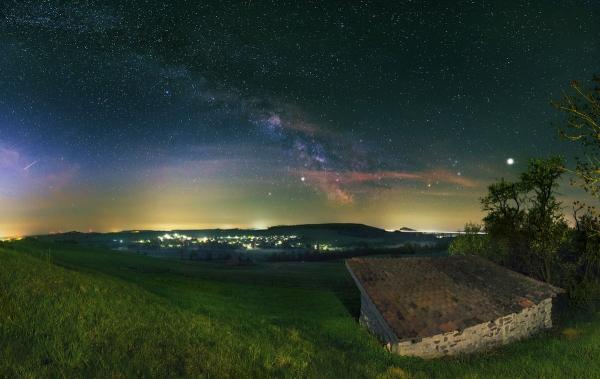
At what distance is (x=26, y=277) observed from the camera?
607 inches

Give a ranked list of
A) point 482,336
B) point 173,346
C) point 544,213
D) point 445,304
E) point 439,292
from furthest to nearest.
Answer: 1. point 544,213
2. point 439,292
3. point 445,304
4. point 482,336
5. point 173,346

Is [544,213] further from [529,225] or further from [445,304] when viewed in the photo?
[445,304]

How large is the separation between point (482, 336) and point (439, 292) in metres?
2.70

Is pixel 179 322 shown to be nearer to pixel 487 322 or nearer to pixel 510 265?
pixel 487 322

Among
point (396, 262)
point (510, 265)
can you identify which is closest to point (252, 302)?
point (396, 262)

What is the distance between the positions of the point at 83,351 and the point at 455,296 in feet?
54.4

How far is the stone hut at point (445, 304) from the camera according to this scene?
59.1ft

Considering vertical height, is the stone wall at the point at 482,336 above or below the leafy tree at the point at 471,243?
below

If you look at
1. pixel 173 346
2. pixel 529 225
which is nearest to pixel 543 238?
pixel 529 225

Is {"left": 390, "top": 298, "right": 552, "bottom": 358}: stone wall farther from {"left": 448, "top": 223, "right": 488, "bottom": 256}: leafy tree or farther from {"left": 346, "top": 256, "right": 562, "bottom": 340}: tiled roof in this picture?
{"left": 448, "top": 223, "right": 488, "bottom": 256}: leafy tree

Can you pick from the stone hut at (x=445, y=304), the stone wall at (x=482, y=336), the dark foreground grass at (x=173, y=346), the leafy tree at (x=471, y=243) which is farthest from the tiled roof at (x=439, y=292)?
the leafy tree at (x=471, y=243)

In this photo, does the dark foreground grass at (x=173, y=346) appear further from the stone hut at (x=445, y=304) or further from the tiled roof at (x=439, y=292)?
the tiled roof at (x=439, y=292)

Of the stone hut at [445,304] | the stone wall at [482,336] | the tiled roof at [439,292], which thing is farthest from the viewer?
the tiled roof at [439,292]

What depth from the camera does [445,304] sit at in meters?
19.9
